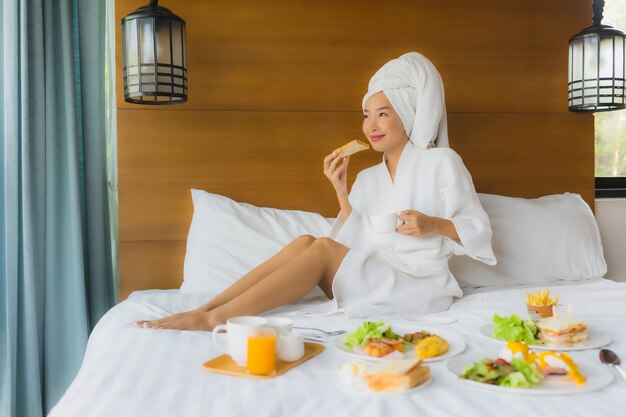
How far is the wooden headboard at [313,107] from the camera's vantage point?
2.78 meters

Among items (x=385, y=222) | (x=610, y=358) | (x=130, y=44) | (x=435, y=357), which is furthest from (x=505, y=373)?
(x=130, y=44)

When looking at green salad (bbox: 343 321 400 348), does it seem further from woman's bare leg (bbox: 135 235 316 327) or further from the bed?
woman's bare leg (bbox: 135 235 316 327)

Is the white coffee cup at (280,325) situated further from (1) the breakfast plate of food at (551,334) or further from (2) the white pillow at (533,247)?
(2) the white pillow at (533,247)

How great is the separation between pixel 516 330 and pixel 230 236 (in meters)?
1.33

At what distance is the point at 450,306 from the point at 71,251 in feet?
5.13

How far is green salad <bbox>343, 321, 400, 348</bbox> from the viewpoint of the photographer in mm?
1521

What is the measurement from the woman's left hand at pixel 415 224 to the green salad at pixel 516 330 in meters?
0.58

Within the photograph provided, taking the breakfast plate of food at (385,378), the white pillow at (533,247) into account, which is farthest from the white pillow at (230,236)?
the breakfast plate of food at (385,378)

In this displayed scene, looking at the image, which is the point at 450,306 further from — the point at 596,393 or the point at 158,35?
the point at 158,35

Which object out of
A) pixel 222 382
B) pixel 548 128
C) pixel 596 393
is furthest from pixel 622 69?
pixel 222 382

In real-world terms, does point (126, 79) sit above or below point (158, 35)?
below

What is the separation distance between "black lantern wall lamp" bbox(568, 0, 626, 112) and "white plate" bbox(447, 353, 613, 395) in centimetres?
180

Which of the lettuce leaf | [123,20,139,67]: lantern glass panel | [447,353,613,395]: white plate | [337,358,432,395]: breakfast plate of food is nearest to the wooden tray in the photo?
[337,358,432,395]: breakfast plate of food

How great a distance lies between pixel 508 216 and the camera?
2727mm
